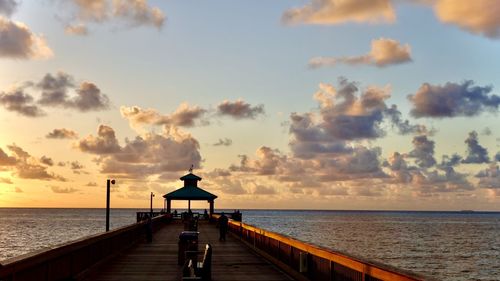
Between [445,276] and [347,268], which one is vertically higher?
[347,268]

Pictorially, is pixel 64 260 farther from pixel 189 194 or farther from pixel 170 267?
pixel 189 194

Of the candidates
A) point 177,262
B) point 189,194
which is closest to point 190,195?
point 189,194

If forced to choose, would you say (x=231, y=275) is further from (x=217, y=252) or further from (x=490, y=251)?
(x=490, y=251)

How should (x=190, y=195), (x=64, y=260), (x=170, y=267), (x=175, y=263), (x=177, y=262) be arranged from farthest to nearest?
(x=190, y=195) → (x=177, y=262) → (x=175, y=263) → (x=170, y=267) → (x=64, y=260)

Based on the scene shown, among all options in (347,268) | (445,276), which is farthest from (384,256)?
(347,268)

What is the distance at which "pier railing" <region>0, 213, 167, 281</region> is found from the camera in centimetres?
1191

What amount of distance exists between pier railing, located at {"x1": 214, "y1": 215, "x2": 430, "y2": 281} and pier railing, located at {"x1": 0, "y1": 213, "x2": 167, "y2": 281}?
5.85 meters

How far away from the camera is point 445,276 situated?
54281 millimetres

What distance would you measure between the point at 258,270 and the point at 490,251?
7323 cm

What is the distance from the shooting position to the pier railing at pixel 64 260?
11.9m

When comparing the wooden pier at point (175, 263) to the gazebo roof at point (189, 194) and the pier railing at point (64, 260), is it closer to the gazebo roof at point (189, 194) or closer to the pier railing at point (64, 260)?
the pier railing at point (64, 260)

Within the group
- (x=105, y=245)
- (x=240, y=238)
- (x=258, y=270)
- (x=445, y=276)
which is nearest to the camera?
(x=258, y=270)

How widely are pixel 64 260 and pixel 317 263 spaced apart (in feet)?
20.2

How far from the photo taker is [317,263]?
1630 cm
